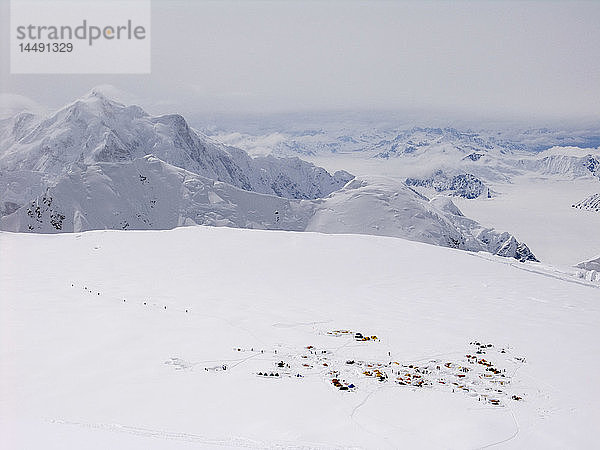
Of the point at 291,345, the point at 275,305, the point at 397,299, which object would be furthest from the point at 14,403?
the point at 397,299

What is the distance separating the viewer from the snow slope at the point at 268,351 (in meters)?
18.1

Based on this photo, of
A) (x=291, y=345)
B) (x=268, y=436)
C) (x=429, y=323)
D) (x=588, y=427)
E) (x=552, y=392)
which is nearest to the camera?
(x=268, y=436)

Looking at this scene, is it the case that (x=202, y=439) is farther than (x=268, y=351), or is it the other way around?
(x=268, y=351)

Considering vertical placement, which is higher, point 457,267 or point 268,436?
point 268,436

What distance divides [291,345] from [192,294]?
44.8 ft

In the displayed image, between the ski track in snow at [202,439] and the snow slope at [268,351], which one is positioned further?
the snow slope at [268,351]

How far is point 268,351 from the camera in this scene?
2625 cm

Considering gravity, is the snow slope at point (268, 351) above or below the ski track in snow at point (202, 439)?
below

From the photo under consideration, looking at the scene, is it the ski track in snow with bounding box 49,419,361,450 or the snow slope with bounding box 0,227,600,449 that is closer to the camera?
the ski track in snow with bounding box 49,419,361,450

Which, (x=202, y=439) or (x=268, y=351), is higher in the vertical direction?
(x=202, y=439)

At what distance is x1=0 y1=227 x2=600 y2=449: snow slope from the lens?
59.3ft

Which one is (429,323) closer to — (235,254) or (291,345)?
(291,345)

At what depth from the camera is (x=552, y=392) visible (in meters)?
22.2

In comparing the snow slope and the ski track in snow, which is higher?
the ski track in snow
